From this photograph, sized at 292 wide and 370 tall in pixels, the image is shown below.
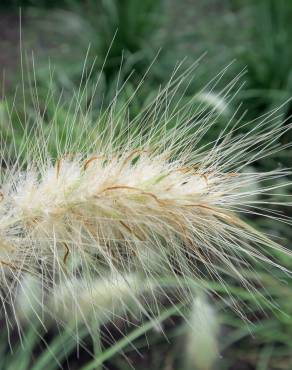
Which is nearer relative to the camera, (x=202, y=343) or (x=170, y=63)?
(x=202, y=343)

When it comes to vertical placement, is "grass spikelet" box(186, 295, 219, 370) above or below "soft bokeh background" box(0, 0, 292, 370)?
below

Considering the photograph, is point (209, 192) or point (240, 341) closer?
point (209, 192)

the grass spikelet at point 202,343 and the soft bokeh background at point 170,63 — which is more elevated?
the soft bokeh background at point 170,63

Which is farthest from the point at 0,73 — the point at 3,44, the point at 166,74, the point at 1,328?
the point at 1,328

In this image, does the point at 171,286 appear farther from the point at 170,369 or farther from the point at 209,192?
the point at 209,192

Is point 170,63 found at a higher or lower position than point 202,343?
higher

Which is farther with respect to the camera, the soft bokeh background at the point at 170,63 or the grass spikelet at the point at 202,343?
the soft bokeh background at the point at 170,63

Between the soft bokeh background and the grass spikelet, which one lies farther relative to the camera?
the soft bokeh background

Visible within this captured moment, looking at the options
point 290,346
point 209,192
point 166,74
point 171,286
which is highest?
point 166,74
